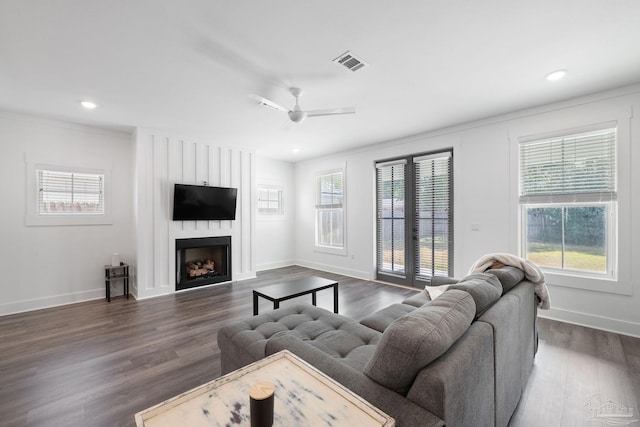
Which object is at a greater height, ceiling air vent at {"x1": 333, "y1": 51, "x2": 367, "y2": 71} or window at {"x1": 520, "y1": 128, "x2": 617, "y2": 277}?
ceiling air vent at {"x1": 333, "y1": 51, "x2": 367, "y2": 71}

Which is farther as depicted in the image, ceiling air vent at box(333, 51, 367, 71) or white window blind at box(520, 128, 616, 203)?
white window blind at box(520, 128, 616, 203)

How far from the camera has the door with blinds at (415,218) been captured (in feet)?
14.7

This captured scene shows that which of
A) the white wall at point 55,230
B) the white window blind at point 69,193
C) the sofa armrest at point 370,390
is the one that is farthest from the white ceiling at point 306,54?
the sofa armrest at point 370,390

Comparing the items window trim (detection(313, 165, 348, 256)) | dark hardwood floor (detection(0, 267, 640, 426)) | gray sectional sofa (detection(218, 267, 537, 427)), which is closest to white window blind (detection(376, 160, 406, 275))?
window trim (detection(313, 165, 348, 256))

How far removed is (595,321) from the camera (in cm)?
314

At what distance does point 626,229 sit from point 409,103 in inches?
107

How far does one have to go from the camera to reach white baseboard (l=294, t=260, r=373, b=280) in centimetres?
547

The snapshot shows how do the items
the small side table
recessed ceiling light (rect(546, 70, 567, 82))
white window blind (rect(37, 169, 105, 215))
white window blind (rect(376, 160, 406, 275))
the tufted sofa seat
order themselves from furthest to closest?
1. white window blind (rect(376, 160, 406, 275))
2. the small side table
3. white window blind (rect(37, 169, 105, 215))
4. recessed ceiling light (rect(546, 70, 567, 82))
5. the tufted sofa seat

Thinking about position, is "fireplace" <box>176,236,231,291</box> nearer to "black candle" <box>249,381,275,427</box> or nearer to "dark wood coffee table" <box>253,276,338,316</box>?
"dark wood coffee table" <box>253,276,338,316</box>

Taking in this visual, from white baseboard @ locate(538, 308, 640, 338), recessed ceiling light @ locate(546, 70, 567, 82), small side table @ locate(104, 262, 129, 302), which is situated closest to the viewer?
recessed ceiling light @ locate(546, 70, 567, 82)

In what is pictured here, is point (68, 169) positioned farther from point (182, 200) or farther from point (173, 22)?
point (173, 22)

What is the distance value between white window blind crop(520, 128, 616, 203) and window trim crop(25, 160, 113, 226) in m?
6.10

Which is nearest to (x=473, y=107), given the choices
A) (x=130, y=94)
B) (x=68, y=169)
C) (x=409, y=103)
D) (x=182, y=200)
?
(x=409, y=103)

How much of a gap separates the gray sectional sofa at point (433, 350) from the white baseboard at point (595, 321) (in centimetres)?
171
